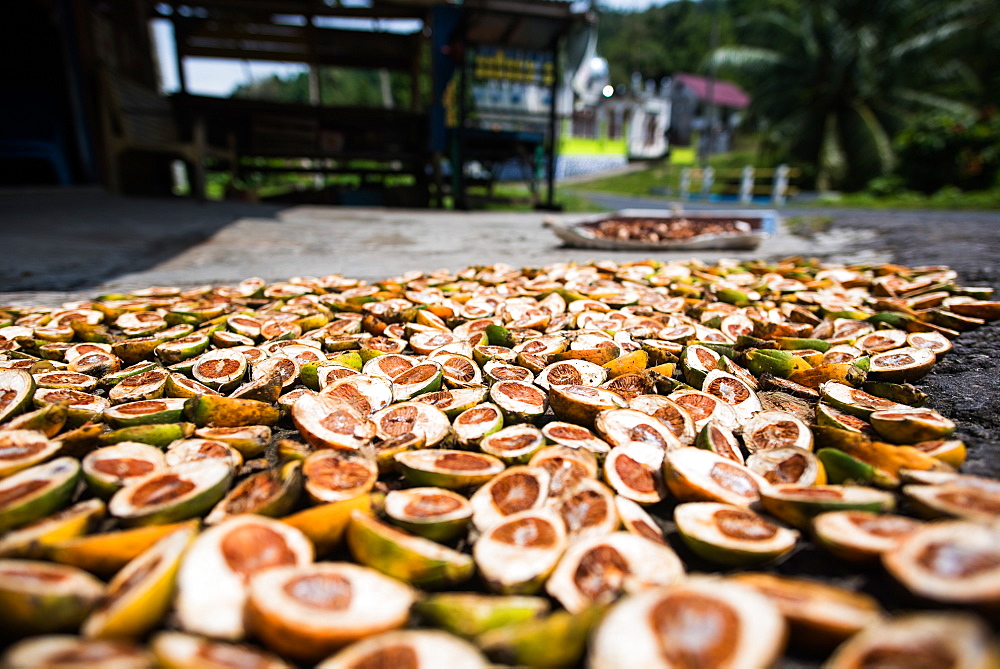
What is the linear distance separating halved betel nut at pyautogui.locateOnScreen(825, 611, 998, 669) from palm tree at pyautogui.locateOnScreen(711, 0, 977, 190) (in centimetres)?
2104

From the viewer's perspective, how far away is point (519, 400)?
1.58 m

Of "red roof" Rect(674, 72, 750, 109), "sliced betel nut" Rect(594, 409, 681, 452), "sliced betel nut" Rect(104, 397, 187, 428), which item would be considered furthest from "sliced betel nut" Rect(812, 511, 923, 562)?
"red roof" Rect(674, 72, 750, 109)

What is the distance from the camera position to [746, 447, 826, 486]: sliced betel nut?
1176mm

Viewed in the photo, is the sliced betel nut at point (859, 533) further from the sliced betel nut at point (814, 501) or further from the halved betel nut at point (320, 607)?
the halved betel nut at point (320, 607)

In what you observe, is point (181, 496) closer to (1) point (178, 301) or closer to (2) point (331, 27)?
(1) point (178, 301)

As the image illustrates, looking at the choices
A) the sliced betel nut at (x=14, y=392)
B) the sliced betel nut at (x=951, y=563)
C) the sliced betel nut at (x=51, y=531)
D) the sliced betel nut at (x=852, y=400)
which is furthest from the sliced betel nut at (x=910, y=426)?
the sliced betel nut at (x=14, y=392)

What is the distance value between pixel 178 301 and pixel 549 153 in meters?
7.05

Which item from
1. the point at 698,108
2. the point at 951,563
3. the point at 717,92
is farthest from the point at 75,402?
the point at 717,92

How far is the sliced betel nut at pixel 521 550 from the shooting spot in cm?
91

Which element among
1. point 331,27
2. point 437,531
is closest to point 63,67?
point 331,27

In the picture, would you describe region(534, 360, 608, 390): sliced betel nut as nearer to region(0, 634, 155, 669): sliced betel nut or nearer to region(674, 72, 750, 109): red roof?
region(0, 634, 155, 669): sliced betel nut

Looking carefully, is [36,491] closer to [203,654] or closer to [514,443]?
[203,654]

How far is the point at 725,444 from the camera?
1337 millimetres

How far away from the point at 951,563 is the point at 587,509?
582 mm
